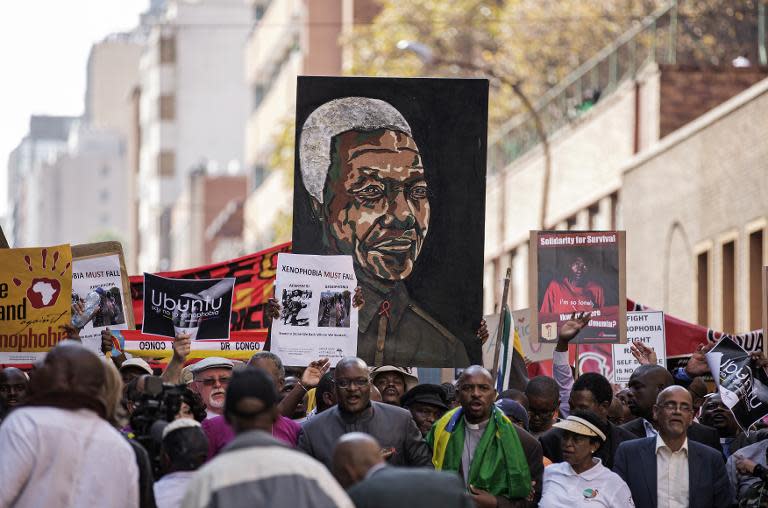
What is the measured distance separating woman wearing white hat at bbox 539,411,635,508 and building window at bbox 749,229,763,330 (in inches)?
633

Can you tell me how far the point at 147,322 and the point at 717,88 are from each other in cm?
1996

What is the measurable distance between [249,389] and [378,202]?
6007 millimetres

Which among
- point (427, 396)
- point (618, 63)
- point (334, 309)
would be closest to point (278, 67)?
point (618, 63)

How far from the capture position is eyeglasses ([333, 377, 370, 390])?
10906 mm

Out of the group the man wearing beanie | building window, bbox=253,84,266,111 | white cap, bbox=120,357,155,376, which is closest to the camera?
the man wearing beanie

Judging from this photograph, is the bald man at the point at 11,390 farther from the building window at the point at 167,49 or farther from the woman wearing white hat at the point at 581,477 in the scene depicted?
the building window at the point at 167,49

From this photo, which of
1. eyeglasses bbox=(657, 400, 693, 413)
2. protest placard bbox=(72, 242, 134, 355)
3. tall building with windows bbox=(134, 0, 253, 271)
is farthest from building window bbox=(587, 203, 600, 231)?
tall building with windows bbox=(134, 0, 253, 271)

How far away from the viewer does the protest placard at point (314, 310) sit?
12977 millimetres

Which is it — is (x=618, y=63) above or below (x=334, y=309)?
above

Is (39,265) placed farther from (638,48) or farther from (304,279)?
(638,48)

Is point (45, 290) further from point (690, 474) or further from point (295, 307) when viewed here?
point (690, 474)

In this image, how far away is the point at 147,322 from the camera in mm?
13875

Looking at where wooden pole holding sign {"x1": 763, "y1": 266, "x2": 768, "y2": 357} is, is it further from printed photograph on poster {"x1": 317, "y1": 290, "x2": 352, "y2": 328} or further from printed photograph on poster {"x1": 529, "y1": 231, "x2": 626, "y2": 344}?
printed photograph on poster {"x1": 317, "y1": 290, "x2": 352, "y2": 328}

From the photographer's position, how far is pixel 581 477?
11.1 m
